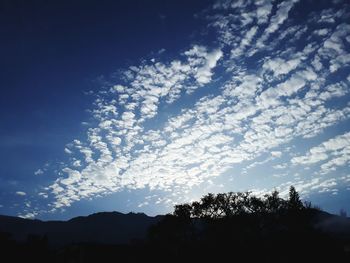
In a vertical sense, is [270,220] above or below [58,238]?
below

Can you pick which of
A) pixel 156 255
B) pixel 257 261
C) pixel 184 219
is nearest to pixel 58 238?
pixel 184 219

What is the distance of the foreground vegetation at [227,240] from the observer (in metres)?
49.7

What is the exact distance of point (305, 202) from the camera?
79250 millimetres

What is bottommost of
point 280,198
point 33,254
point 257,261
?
point 257,261

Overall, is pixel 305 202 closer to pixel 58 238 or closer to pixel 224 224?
pixel 224 224

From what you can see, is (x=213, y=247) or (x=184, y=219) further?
(x=184, y=219)

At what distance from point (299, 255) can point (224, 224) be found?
115 ft

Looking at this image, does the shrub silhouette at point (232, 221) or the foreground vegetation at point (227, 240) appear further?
the shrub silhouette at point (232, 221)

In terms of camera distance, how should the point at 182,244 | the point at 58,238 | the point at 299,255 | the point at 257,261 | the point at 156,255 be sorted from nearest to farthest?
the point at 299,255, the point at 257,261, the point at 156,255, the point at 182,244, the point at 58,238

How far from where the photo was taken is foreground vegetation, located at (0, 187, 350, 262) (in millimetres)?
49656

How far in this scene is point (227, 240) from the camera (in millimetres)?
75500

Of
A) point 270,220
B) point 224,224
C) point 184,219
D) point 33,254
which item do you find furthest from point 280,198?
point 33,254

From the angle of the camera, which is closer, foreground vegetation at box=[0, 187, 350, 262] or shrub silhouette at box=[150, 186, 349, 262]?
foreground vegetation at box=[0, 187, 350, 262]

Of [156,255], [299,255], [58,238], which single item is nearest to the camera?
[299,255]
